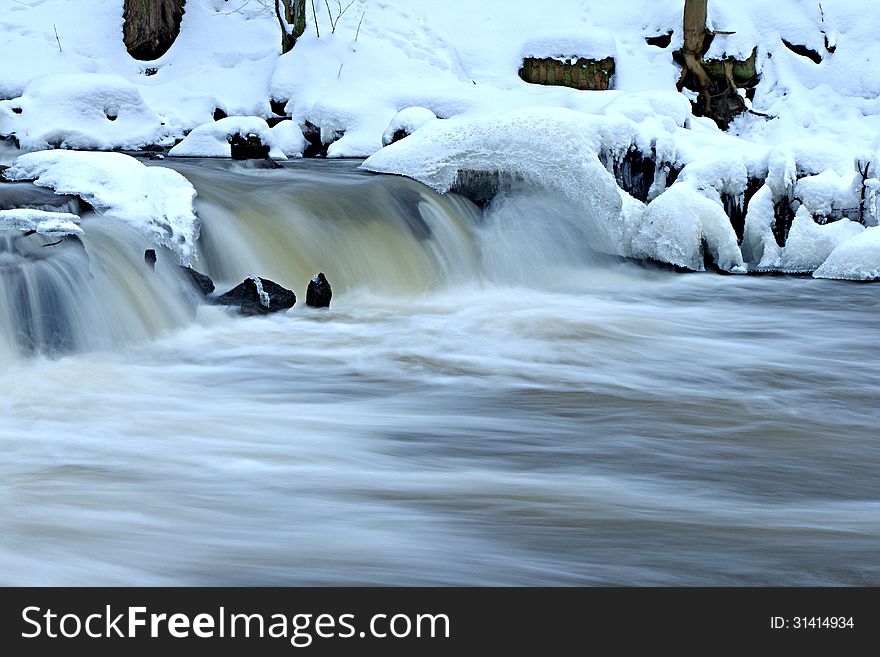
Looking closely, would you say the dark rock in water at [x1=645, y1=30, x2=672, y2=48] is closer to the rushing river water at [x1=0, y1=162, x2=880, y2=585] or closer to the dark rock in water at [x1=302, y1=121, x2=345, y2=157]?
the dark rock in water at [x1=302, y1=121, x2=345, y2=157]

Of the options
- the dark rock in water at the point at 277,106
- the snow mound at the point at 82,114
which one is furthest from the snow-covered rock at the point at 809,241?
the snow mound at the point at 82,114

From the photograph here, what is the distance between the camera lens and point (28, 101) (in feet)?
33.7

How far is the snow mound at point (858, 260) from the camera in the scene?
22.1 ft

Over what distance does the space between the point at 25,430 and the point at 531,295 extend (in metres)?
3.61

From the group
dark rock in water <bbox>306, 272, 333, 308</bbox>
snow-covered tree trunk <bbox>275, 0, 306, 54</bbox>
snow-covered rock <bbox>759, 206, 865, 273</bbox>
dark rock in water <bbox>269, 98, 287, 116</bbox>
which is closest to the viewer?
dark rock in water <bbox>306, 272, 333, 308</bbox>

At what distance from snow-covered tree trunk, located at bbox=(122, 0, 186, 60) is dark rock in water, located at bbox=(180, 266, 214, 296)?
26.4 ft

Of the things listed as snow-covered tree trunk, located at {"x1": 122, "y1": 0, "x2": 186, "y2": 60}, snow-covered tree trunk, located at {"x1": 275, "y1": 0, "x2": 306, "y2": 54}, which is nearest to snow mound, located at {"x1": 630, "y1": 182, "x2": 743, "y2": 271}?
snow-covered tree trunk, located at {"x1": 275, "y1": 0, "x2": 306, "y2": 54}

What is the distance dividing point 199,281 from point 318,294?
63 cm

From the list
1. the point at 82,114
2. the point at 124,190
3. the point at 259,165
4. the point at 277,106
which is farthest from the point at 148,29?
the point at 124,190

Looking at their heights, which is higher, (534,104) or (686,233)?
(534,104)

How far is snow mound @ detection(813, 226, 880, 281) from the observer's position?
6.74 meters

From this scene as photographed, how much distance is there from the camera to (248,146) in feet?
33.0

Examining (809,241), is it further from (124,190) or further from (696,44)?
(696,44)

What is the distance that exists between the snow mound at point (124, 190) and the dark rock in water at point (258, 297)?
319 mm
